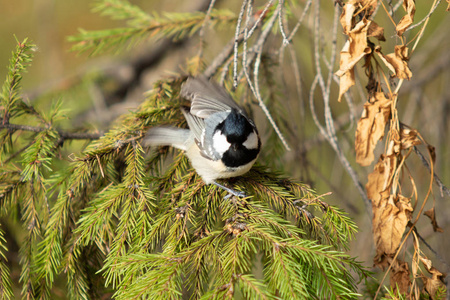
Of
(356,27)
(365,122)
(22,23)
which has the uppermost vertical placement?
(356,27)

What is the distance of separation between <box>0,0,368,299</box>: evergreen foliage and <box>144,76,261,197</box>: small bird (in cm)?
4

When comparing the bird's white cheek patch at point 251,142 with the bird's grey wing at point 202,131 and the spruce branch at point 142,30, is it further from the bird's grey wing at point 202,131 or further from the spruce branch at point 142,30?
the spruce branch at point 142,30

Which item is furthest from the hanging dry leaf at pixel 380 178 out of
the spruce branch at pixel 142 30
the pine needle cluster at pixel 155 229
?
the spruce branch at pixel 142 30

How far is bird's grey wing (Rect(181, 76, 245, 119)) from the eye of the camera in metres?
1.26

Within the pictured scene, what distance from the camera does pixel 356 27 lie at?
2.93 ft

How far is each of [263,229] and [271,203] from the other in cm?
23

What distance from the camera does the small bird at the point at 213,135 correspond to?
46.8 inches

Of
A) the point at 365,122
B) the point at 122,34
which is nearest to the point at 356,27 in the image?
the point at 365,122

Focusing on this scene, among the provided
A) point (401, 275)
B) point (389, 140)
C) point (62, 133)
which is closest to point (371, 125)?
point (389, 140)

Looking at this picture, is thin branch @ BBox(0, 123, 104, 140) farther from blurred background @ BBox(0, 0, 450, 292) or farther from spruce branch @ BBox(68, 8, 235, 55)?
spruce branch @ BBox(68, 8, 235, 55)

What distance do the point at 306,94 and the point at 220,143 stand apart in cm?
47

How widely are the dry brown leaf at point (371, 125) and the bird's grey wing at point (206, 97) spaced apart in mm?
458

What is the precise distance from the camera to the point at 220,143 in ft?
4.26

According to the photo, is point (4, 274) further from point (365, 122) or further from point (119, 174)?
point (365, 122)
